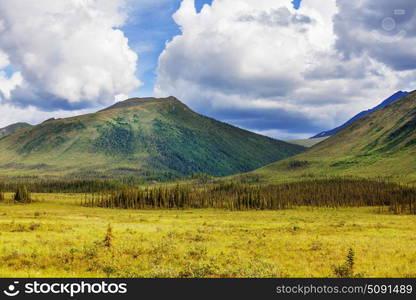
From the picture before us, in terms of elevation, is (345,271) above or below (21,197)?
below

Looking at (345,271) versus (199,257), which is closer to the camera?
(345,271)

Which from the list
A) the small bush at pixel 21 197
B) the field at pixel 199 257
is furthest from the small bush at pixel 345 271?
the small bush at pixel 21 197

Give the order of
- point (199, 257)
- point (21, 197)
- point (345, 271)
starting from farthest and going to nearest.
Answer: point (21, 197) < point (199, 257) < point (345, 271)

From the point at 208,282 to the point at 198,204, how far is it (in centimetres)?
16959

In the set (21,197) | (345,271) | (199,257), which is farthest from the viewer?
(21,197)

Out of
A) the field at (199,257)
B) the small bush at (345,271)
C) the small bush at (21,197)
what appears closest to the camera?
the small bush at (345,271)

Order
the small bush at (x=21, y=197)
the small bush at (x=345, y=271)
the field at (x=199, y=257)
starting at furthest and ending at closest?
the small bush at (x=21, y=197) < the field at (x=199, y=257) < the small bush at (x=345, y=271)

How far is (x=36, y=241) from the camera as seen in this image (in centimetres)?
3903

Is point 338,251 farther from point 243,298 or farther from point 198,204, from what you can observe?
point 198,204

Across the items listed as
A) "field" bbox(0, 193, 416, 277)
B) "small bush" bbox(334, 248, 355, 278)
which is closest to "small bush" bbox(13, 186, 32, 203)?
"field" bbox(0, 193, 416, 277)

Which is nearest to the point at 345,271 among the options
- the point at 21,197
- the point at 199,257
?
the point at 199,257

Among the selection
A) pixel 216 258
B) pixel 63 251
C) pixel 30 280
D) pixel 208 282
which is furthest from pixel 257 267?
pixel 63 251

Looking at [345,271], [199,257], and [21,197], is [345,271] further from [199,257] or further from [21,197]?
[21,197]

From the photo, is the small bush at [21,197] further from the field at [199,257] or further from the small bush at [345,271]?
the small bush at [345,271]
